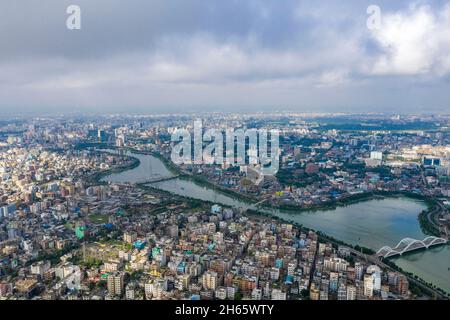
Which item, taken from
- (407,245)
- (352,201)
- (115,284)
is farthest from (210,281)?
(352,201)

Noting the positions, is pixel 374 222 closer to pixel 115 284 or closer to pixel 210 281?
pixel 210 281

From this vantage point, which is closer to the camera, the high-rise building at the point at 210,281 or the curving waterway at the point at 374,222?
the high-rise building at the point at 210,281

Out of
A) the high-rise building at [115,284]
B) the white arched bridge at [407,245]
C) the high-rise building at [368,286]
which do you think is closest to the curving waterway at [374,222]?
the white arched bridge at [407,245]

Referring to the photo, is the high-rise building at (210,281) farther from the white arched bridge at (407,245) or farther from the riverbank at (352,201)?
the riverbank at (352,201)

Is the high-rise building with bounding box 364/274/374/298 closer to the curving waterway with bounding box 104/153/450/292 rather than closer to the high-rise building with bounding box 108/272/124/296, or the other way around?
the curving waterway with bounding box 104/153/450/292

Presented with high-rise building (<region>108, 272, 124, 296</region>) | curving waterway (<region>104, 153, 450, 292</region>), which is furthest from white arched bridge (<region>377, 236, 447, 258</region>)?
high-rise building (<region>108, 272, 124, 296</region>)

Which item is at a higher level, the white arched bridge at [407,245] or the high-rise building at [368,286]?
the high-rise building at [368,286]

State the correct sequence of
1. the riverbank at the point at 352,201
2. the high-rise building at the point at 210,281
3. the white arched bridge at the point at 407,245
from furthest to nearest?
the riverbank at the point at 352,201 → the white arched bridge at the point at 407,245 → the high-rise building at the point at 210,281

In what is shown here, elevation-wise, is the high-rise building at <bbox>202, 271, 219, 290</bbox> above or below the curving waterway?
above
